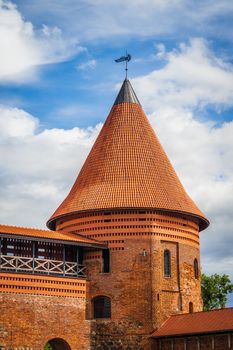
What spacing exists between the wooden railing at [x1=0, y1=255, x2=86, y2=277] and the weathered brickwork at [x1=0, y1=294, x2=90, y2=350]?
3.51 feet

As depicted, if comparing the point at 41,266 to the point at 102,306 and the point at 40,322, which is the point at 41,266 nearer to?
the point at 40,322

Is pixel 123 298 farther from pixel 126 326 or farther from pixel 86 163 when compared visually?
pixel 86 163

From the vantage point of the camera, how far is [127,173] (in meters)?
31.6

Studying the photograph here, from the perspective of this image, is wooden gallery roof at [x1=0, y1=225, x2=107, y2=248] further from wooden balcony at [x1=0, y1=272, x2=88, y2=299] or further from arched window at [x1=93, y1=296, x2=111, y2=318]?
arched window at [x1=93, y1=296, x2=111, y2=318]

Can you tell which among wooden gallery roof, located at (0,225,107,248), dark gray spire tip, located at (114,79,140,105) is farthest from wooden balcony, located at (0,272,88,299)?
dark gray spire tip, located at (114,79,140,105)

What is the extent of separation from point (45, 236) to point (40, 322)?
10.8 feet

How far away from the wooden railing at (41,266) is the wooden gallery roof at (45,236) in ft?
2.88

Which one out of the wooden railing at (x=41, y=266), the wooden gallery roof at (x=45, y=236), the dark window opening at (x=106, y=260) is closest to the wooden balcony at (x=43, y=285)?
the wooden railing at (x=41, y=266)

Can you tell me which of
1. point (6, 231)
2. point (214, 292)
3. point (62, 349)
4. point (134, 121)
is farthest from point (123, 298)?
point (214, 292)

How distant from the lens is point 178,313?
30047 mm

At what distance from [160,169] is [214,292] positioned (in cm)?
1273

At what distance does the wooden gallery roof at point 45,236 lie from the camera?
90.7 ft

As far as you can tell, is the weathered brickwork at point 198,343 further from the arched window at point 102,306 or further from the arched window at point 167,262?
the arched window at point 167,262

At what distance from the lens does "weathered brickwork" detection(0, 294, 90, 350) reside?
2669 centimetres
